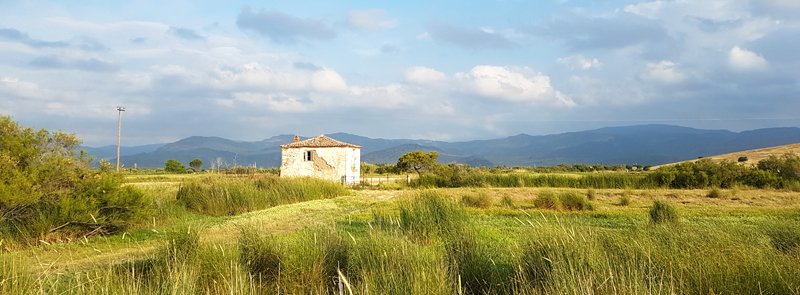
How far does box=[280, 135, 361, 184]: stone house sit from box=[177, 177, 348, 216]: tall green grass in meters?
11.1

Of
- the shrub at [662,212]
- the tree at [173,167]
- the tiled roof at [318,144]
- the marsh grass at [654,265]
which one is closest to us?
the marsh grass at [654,265]

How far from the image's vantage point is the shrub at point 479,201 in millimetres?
17047

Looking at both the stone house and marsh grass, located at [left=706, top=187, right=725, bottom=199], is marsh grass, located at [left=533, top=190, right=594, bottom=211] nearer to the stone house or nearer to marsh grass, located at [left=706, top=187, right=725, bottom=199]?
marsh grass, located at [left=706, top=187, right=725, bottom=199]

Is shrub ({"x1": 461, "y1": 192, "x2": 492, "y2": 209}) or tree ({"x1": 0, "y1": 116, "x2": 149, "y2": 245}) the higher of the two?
tree ({"x1": 0, "y1": 116, "x2": 149, "y2": 245})

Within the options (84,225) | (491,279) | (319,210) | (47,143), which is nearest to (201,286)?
(491,279)

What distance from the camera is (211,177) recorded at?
19.2 m

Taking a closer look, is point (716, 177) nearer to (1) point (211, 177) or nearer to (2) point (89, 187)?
(1) point (211, 177)

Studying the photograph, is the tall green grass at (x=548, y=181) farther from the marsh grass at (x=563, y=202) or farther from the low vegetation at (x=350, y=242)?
the marsh grass at (x=563, y=202)

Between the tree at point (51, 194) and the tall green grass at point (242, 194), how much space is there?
168 inches

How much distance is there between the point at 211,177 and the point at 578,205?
15.2 m

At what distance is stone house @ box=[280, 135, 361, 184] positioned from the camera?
1265 inches

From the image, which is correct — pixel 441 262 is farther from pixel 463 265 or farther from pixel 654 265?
pixel 654 265

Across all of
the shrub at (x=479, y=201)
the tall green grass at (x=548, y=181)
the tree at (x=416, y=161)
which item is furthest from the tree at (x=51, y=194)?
the tree at (x=416, y=161)

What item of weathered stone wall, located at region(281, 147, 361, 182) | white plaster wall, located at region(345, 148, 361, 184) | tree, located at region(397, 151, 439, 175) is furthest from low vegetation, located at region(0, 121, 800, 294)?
tree, located at region(397, 151, 439, 175)
